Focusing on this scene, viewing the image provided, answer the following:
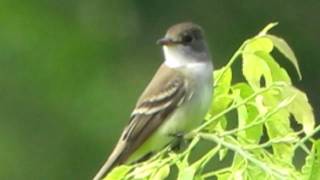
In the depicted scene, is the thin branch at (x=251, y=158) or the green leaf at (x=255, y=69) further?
the green leaf at (x=255, y=69)

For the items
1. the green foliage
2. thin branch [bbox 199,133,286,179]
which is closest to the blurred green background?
the green foliage

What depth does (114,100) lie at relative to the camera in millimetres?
12352

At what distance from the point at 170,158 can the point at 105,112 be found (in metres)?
8.89

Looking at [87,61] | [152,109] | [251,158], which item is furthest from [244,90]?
[87,61]

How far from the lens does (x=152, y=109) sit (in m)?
4.55

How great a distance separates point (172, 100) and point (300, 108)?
48.2 inches

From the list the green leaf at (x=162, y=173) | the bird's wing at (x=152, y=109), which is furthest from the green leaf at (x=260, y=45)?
the bird's wing at (x=152, y=109)

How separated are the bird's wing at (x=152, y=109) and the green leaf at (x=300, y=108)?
103 centimetres

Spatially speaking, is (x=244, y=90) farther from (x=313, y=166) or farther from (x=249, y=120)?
(x=313, y=166)

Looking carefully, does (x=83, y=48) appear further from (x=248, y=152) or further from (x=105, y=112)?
(x=248, y=152)

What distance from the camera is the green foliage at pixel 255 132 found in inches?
128

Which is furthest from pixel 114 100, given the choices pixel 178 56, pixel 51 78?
pixel 178 56

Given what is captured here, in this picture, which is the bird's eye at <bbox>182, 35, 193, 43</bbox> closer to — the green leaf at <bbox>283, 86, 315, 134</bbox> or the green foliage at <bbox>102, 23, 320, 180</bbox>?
the green foliage at <bbox>102, 23, 320, 180</bbox>

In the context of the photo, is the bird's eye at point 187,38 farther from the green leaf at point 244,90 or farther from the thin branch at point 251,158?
the thin branch at point 251,158
